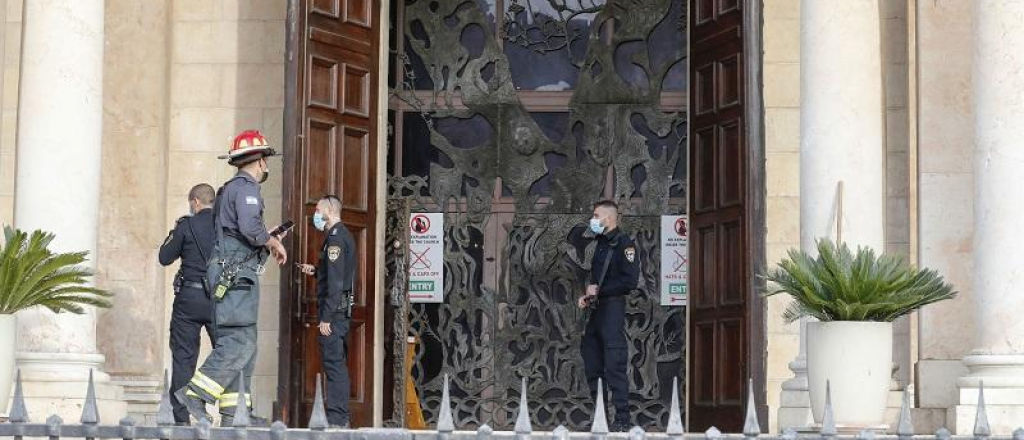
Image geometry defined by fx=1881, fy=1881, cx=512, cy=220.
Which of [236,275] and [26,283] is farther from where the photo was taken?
[26,283]

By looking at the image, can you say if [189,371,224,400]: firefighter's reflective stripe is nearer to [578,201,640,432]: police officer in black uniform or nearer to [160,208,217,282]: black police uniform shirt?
[160,208,217,282]: black police uniform shirt

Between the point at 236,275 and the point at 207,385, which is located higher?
the point at 236,275

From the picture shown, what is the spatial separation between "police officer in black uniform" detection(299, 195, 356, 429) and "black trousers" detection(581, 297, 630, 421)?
189 cm

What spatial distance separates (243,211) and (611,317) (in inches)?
148

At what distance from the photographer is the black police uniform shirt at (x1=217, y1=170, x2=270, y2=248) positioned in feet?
37.6

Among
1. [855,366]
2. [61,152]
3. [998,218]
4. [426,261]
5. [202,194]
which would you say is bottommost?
[855,366]

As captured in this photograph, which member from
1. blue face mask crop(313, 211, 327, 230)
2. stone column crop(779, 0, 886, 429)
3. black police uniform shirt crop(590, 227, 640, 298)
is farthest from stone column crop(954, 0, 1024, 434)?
blue face mask crop(313, 211, 327, 230)

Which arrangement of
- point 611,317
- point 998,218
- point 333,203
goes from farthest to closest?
point 611,317
point 333,203
point 998,218

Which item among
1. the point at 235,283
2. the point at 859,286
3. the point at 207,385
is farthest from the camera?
the point at 235,283

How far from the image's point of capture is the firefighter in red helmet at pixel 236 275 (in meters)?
11.2

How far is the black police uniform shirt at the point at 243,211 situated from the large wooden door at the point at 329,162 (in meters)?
2.57

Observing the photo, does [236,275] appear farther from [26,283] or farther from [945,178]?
[945,178]

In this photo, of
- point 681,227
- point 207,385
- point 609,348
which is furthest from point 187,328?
point 681,227

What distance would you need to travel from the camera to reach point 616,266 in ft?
47.0
